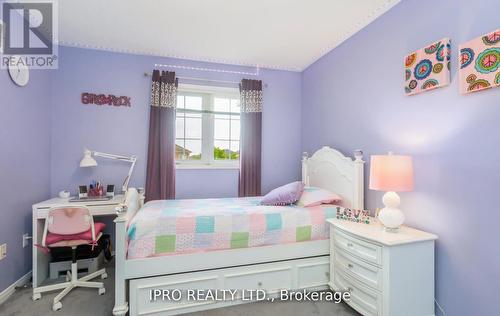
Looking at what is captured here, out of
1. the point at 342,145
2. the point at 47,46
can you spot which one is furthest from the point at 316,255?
the point at 47,46

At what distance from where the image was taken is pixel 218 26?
8.09 ft

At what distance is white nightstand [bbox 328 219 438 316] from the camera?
1.61 metres

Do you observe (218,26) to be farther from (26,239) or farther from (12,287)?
(12,287)

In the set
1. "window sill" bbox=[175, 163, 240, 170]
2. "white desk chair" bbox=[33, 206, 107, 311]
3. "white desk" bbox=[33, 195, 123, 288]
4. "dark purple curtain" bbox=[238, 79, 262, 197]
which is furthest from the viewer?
"dark purple curtain" bbox=[238, 79, 262, 197]

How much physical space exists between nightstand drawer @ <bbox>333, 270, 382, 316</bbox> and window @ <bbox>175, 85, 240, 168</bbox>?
2.00m

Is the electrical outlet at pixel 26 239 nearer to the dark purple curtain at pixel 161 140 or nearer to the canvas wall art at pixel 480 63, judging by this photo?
the dark purple curtain at pixel 161 140

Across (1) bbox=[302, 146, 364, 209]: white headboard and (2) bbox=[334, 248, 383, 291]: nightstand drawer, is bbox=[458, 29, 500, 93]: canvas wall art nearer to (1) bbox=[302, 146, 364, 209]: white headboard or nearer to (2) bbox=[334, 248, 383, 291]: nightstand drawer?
(1) bbox=[302, 146, 364, 209]: white headboard

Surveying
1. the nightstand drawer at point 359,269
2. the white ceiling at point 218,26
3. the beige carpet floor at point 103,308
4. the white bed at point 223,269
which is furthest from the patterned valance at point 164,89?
the nightstand drawer at point 359,269

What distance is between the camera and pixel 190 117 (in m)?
3.33

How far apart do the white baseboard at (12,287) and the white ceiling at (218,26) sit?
8.33 feet

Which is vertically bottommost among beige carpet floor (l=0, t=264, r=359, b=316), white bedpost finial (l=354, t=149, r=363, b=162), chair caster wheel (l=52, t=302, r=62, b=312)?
beige carpet floor (l=0, t=264, r=359, b=316)

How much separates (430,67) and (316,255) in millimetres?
1786

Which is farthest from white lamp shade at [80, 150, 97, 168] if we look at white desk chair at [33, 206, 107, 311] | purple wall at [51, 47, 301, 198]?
white desk chair at [33, 206, 107, 311]

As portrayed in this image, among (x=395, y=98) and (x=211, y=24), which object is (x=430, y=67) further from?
(x=211, y=24)
